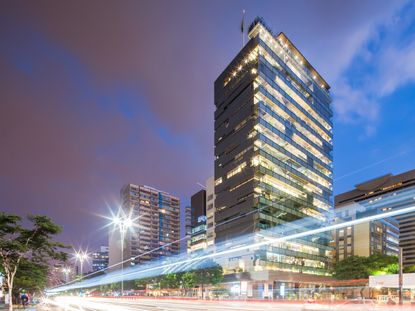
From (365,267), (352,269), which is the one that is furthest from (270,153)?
(365,267)

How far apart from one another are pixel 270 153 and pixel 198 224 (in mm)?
51933

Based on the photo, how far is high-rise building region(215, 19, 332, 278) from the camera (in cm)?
8806

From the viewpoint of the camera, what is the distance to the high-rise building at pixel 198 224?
12475 cm

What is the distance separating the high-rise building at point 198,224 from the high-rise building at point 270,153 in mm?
27844

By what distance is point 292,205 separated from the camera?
97438 millimetres

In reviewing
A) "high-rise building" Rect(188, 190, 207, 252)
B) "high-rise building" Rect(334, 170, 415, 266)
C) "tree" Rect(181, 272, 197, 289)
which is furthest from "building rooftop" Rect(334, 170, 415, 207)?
"tree" Rect(181, 272, 197, 289)

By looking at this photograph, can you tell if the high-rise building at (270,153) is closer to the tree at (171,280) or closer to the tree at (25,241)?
the tree at (171,280)

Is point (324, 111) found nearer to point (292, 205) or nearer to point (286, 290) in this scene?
point (292, 205)

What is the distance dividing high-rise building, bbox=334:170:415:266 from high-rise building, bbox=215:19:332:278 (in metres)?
17.2

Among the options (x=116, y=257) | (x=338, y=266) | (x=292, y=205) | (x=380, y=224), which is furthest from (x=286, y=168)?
(x=116, y=257)

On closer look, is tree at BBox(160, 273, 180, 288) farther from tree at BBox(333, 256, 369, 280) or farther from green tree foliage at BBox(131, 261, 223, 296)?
tree at BBox(333, 256, 369, 280)

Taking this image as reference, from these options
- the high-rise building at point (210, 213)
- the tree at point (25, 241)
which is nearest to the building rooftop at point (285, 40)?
the high-rise building at point (210, 213)

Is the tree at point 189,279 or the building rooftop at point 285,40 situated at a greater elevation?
the building rooftop at point 285,40

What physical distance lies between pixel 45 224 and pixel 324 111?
11102 centimetres
